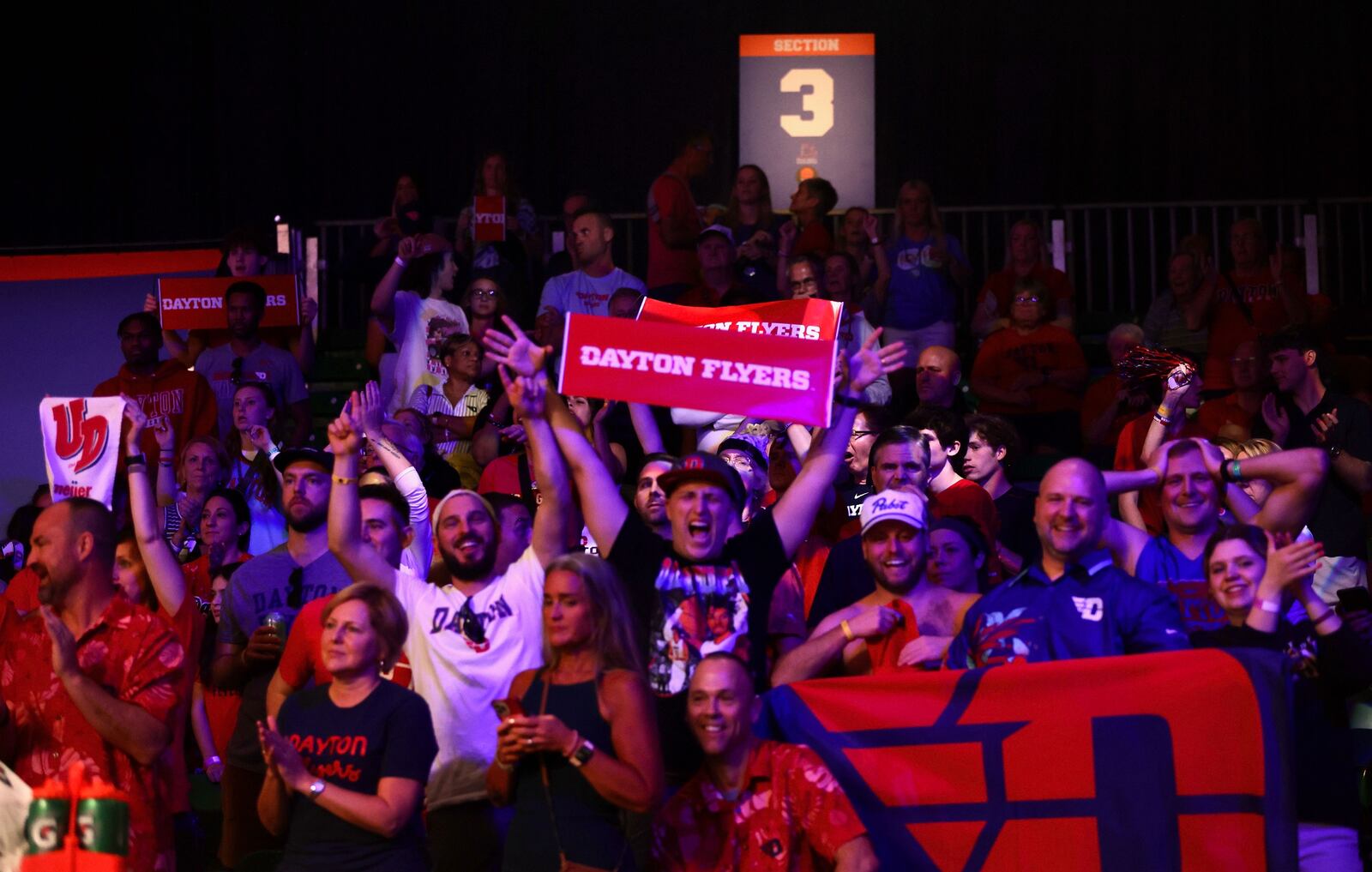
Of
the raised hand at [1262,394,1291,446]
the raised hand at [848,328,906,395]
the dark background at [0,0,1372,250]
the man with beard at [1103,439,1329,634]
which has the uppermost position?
the dark background at [0,0,1372,250]

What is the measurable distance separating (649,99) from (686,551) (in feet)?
33.6

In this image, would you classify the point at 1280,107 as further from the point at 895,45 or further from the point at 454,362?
the point at 454,362

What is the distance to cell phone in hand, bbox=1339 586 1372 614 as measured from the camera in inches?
224

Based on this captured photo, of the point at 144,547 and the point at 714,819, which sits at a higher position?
the point at 144,547

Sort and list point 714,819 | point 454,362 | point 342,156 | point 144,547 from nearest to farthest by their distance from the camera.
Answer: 1. point 714,819
2. point 144,547
3. point 454,362
4. point 342,156

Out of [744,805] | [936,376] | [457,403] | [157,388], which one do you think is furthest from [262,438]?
[744,805]

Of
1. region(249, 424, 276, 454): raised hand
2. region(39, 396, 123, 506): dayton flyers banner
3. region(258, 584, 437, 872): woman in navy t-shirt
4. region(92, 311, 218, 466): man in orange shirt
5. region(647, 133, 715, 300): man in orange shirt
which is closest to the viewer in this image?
region(258, 584, 437, 872): woman in navy t-shirt

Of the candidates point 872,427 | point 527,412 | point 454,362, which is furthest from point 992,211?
point 527,412

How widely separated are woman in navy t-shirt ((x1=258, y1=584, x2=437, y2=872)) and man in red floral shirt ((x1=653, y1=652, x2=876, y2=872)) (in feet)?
2.15

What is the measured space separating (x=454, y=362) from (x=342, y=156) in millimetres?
6066

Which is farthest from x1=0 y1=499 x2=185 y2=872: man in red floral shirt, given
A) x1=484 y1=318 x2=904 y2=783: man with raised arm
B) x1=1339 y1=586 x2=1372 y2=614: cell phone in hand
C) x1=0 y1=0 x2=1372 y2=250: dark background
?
x1=0 y1=0 x2=1372 y2=250: dark background

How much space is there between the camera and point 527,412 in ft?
16.2

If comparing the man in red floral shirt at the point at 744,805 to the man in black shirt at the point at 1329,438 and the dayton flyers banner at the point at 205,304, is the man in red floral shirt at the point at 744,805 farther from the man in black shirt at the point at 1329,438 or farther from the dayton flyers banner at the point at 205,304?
the dayton flyers banner at the point at 205,304

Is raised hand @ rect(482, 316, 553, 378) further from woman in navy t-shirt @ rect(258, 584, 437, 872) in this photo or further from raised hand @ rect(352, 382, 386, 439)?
woman in navy t-shirt @ rect(258, 584, 437, 872)
